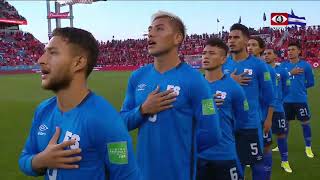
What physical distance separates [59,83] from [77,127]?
26 cm

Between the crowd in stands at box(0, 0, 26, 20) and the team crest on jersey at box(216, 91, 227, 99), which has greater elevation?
the crowd in stands at box(0, 0, 26, 20)

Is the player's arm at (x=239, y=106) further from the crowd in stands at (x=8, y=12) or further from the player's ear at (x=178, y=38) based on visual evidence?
the crowd in stands at (x=8, y=12)

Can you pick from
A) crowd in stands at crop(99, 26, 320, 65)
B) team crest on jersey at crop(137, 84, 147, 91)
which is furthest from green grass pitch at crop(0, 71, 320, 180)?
crowd in stands at crop(99, 26, 320, 65)

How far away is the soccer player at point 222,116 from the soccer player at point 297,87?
15.0 feet

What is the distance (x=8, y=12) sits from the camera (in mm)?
67500

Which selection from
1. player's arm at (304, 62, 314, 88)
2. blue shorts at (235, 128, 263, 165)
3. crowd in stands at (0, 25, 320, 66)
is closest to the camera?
blue shorts at (235, 128, 263, 165)

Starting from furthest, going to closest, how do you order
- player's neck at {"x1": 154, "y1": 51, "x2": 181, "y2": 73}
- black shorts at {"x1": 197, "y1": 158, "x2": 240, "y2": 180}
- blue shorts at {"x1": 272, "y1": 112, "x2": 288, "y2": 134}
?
blue shorts at {"x1": 272, "y1": 112, "x2": 288, "y2": 134}
black shorts at {"x1": 197, "y1": 158, "x2": 240, "y2": 180}
player's neck at {"x1": 154, "y1": 51, "x2": 181, "y2": 73}

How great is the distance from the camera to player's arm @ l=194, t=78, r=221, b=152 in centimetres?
327

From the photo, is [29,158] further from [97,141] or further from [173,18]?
[173,18]

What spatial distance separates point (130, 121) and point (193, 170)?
62 centimetres

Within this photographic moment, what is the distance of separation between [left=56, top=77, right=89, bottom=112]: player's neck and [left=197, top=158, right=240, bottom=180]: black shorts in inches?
87.2

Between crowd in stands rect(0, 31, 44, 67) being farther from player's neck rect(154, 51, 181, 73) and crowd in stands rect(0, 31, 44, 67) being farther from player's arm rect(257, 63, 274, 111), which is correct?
player's neck rect(154, 51, 181, 73)

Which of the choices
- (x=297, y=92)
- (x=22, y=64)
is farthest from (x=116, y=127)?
(x=22, y=64)

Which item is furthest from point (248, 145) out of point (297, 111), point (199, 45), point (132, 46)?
point (132, 46)
